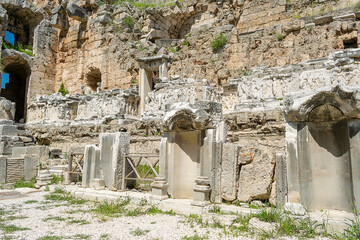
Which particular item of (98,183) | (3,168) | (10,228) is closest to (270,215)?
(10,228)

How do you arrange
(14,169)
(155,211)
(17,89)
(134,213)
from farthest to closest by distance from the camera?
1. (17,89)
2. (14,169)
3. (155,211)
4. (134,213)

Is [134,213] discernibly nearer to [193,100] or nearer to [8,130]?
[193,100]

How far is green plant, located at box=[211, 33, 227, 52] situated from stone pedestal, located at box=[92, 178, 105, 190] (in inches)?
449

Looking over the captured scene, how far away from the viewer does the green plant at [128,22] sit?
66.9 ft

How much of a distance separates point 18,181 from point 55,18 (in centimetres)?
1791

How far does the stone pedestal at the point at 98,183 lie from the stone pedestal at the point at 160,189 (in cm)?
197

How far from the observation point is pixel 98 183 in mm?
6730

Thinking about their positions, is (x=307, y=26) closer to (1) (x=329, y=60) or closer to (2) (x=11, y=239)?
(1) (x=329, y=60)

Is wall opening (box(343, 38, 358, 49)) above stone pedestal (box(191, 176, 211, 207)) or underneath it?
above

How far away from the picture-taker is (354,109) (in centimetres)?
359

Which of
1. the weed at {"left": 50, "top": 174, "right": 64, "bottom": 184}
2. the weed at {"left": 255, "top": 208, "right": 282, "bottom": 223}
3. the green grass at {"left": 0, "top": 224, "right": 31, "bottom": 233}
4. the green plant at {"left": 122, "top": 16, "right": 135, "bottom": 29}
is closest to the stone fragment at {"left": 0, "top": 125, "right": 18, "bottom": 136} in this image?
the weed at {"left": 50, "top": 174, "right": 64, "bottom": 184}

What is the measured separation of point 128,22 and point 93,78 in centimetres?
536

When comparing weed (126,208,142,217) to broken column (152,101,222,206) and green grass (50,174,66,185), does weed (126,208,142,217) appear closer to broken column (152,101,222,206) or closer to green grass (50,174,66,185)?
broken column (152,101,222,206)

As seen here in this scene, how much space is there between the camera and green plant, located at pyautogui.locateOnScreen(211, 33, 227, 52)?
1561 centimetres
